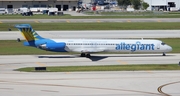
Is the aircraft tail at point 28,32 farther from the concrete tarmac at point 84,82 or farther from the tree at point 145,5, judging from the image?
the tree at point 145,5

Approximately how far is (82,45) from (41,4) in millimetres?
126437

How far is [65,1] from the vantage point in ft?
609

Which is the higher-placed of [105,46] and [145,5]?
[105,46]

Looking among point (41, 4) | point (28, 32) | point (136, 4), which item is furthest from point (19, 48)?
point (136, 4)

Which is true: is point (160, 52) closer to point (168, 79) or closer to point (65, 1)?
point (168, 79)

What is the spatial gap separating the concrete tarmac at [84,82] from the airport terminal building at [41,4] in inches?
4874

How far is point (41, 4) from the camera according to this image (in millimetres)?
188125

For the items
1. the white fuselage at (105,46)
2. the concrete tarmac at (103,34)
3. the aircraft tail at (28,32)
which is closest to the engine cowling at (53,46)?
the white fuselage at (105,46)

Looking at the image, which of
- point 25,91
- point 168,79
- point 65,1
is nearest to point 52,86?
→ point 25,91

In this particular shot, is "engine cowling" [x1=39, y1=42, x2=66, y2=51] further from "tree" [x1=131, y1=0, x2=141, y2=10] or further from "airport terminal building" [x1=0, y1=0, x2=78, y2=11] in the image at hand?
"tree" [x1=131, y1=0, x2=141, y2=10]

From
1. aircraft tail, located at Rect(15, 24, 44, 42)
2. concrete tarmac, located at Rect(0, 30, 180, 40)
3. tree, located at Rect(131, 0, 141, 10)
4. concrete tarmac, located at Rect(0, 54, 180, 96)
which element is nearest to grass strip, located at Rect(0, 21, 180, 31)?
concrete tarmac, located at Rect(0, 30, 180, 40)

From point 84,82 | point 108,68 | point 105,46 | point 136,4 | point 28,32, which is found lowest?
point 136,4

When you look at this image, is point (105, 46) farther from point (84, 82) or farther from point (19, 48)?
point (84, 82)

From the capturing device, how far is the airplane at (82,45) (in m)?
63.0
